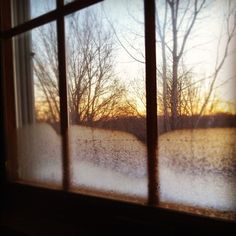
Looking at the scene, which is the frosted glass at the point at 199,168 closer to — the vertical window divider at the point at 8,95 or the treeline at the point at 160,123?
the treeline at the point at 160,123

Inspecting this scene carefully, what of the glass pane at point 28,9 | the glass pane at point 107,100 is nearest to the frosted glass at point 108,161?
the glass pane at point 107,100

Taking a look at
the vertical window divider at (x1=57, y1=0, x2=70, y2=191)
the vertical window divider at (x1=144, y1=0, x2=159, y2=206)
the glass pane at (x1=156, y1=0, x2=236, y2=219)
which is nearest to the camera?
the glass pane at (x1=156, y1=0, x2=236, y2=219)

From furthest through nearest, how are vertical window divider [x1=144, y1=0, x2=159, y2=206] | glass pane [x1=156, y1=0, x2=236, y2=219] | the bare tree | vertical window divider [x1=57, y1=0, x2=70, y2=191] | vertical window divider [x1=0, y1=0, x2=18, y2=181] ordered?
vertical window divider [x1=0, y1=0, x2=18, y2=181] < vertical window divider [x1=57, y1=0, x2=70, y2=191] < the bare tree < vertical window divider [x1=144, y1=0, x2=159, y2=206] < glass pane [x1=156, y1=0, x2=236, y2=219]

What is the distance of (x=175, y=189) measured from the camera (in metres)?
0.90

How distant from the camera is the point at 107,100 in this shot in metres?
1.05

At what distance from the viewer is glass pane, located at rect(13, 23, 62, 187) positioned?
1.24 meters

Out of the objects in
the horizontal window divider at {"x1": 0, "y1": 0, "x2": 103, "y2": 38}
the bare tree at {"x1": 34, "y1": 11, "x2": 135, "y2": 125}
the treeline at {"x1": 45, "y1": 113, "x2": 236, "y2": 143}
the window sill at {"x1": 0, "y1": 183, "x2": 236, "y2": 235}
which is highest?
the horizontal window divider at {"x1": 0, "y1": 0, "x2": 103, "y2": 38}

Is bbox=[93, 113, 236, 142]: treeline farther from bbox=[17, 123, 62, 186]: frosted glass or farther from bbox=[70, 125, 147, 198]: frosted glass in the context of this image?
bbox=[17, 123, 62, 186]: frosted glass

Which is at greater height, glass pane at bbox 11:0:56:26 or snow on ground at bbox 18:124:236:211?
glass pane at bbox 11:0:56:26

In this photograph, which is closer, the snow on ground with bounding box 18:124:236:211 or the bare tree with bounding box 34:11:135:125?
the snow on ground with bounding box 18:124:236:211

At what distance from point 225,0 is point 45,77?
0.80 meters

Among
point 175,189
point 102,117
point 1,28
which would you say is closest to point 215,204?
point 175,189

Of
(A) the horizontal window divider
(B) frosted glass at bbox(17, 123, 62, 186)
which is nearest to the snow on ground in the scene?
(B) frosted glass at bbox(17, 123, 62, 186)

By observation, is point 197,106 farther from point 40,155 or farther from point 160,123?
point 40,155
